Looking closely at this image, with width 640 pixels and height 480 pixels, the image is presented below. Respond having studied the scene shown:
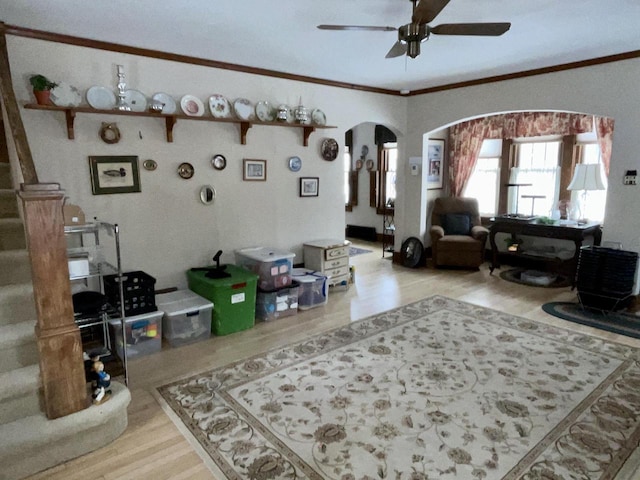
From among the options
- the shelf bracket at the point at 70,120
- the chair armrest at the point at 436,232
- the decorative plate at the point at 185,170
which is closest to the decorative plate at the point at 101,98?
the shelf bracket at the point at 70,120

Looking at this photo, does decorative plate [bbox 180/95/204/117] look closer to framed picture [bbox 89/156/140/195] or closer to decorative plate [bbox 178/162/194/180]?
decorative plate [bbox 178/162/194/180]

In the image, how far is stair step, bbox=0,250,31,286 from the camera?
2607mm

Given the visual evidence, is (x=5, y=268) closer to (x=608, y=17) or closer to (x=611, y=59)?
(x=608, y=17)

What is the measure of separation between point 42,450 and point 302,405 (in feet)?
4.56

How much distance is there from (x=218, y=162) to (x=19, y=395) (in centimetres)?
274

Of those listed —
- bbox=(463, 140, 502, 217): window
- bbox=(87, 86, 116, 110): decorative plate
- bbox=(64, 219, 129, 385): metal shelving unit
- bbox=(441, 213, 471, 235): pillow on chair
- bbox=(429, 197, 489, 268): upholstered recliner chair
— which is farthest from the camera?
bbox=(463, 140, 502, 217): window

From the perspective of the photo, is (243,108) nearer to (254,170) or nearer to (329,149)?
(254,170)

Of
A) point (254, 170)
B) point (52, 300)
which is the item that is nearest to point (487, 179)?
point (254, 170)

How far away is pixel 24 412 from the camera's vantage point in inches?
84.5

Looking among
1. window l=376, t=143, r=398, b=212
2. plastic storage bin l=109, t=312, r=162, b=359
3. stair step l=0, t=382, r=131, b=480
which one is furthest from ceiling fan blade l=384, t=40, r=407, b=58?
window l=376, t=143, r=398, b=212

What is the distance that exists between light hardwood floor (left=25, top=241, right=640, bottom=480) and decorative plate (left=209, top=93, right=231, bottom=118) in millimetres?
2164

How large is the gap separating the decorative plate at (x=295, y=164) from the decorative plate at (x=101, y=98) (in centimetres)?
197

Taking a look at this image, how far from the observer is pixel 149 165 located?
3850 millimetres

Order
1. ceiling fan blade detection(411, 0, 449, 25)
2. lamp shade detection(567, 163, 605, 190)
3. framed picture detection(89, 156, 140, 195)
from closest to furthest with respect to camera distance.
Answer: ceiling fan blade detection(411, 0, 449, 25) → framed picture detection(89, 156, 140, 195) → lamp shade detection(567, 163, 605, 190)
